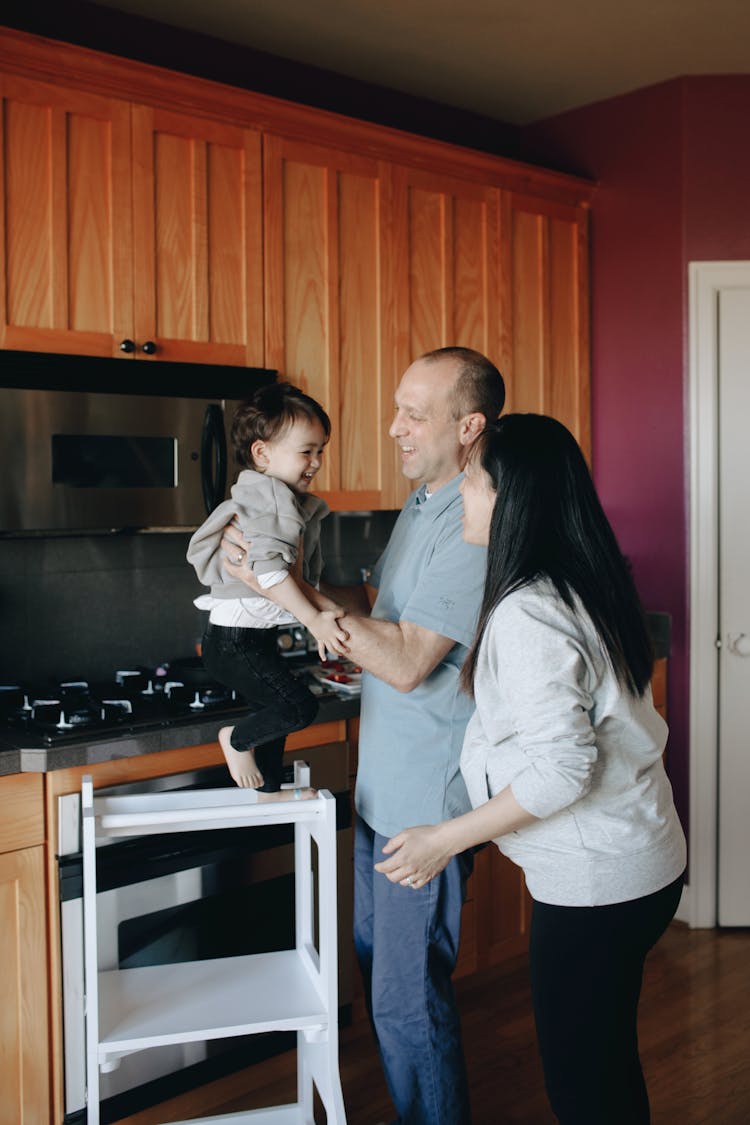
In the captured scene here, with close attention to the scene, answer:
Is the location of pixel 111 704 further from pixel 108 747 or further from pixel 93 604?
pixel 93 604

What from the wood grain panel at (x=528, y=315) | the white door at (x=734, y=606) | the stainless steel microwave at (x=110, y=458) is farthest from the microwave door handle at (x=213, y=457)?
the white door at (x=734, y=606)

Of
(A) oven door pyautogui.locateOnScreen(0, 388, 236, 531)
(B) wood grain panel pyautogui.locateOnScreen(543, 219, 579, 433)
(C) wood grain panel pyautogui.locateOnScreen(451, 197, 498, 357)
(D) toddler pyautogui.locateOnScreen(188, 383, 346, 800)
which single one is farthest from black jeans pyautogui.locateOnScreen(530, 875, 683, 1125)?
(B) wood grain panel pyautogui.locateOnScreen(543, 219, 579, 433)

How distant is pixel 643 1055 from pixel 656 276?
2360mm

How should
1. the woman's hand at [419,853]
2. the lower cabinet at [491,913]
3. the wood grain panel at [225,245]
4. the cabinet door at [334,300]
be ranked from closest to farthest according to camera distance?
1. the woman's hand at [419,853]
2. the wood grain panel at [225,245]
3. the cabinet door at [334,300]
4. the lower cabinet at [491,913]

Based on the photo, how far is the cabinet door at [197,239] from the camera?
254 centimetres

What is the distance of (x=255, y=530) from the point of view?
1.88m

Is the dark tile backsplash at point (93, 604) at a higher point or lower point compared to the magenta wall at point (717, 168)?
lower

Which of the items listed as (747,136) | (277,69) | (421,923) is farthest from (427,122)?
(421,923)

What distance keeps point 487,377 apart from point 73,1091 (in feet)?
5.53

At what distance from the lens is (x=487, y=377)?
2006 mm

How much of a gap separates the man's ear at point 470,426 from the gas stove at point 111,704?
865 mm

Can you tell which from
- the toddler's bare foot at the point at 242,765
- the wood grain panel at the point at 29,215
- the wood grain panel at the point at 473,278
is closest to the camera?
the toddler's bare foot at the point at 242,765

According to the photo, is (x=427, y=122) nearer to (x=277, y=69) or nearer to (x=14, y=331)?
(x=277, y=69)

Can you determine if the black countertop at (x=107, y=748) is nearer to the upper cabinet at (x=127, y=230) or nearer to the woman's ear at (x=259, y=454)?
the woman's ear at (x=259, y=454)
